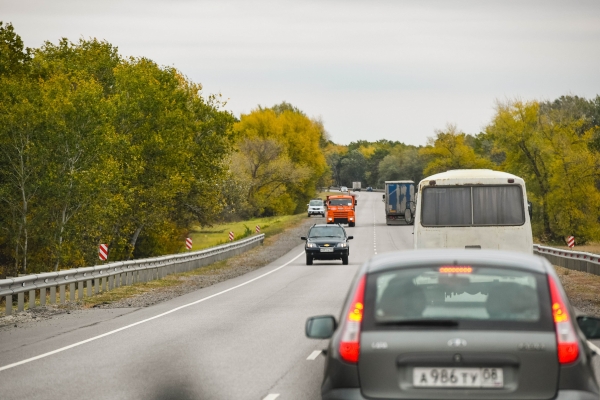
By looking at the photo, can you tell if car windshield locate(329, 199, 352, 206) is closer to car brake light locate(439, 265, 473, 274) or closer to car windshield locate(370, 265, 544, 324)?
car windshield locate(370, 265, 544, 324)

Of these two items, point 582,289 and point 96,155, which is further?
Result: point 96,155

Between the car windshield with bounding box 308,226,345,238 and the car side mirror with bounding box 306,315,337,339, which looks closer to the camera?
the car side mirror with bounding box 306,315,337,339

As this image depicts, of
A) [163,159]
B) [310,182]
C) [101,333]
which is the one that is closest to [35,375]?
[101,333]

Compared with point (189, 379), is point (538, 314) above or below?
above

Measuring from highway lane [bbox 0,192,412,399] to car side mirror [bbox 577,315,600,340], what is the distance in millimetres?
3740

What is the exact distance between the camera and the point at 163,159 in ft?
207

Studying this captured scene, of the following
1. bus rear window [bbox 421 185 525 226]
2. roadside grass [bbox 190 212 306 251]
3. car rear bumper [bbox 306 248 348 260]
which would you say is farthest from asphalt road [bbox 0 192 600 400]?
roadside grass [bbox 190 212 306 251]

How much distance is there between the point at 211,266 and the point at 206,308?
21.2 m

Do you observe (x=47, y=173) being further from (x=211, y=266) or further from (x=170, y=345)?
(x=170, y=345)

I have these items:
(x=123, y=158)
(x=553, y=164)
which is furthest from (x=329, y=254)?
(x=553, y=164)

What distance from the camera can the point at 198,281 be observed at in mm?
33688

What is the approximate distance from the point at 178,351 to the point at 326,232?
29936 mm

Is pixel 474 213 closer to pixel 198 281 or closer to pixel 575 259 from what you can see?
pixel 198 281

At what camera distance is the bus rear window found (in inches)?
803
